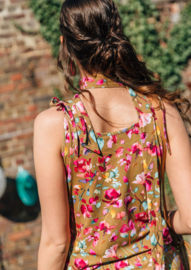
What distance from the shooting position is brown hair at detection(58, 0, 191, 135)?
89 cm

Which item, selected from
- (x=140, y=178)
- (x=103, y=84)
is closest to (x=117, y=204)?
(x=140, y=178)

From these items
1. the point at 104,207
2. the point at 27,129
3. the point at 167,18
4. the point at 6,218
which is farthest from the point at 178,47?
the point at 6,218

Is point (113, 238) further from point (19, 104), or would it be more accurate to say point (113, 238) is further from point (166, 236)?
point (19, 104)

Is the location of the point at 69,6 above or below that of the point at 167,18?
above

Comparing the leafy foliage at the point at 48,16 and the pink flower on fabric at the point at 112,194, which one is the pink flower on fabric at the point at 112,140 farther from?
the leafy foliage at the point at 48,16

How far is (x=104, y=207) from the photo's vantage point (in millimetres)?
980

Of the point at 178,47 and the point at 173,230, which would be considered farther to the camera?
the point at 178,47

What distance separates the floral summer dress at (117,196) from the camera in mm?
922

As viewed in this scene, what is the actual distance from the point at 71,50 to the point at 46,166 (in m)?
0.48

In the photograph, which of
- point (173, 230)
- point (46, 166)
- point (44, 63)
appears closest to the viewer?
point (46, 166)

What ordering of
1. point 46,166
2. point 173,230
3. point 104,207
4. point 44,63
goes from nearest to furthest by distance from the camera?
point 46,166
point 104,207
point 173,230
point 44,63

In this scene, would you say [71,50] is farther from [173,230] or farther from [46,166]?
[173,230]

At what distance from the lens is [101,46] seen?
0.94 metres

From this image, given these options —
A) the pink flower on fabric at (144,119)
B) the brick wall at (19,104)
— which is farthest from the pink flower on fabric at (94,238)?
the brick wall at (19,104)
